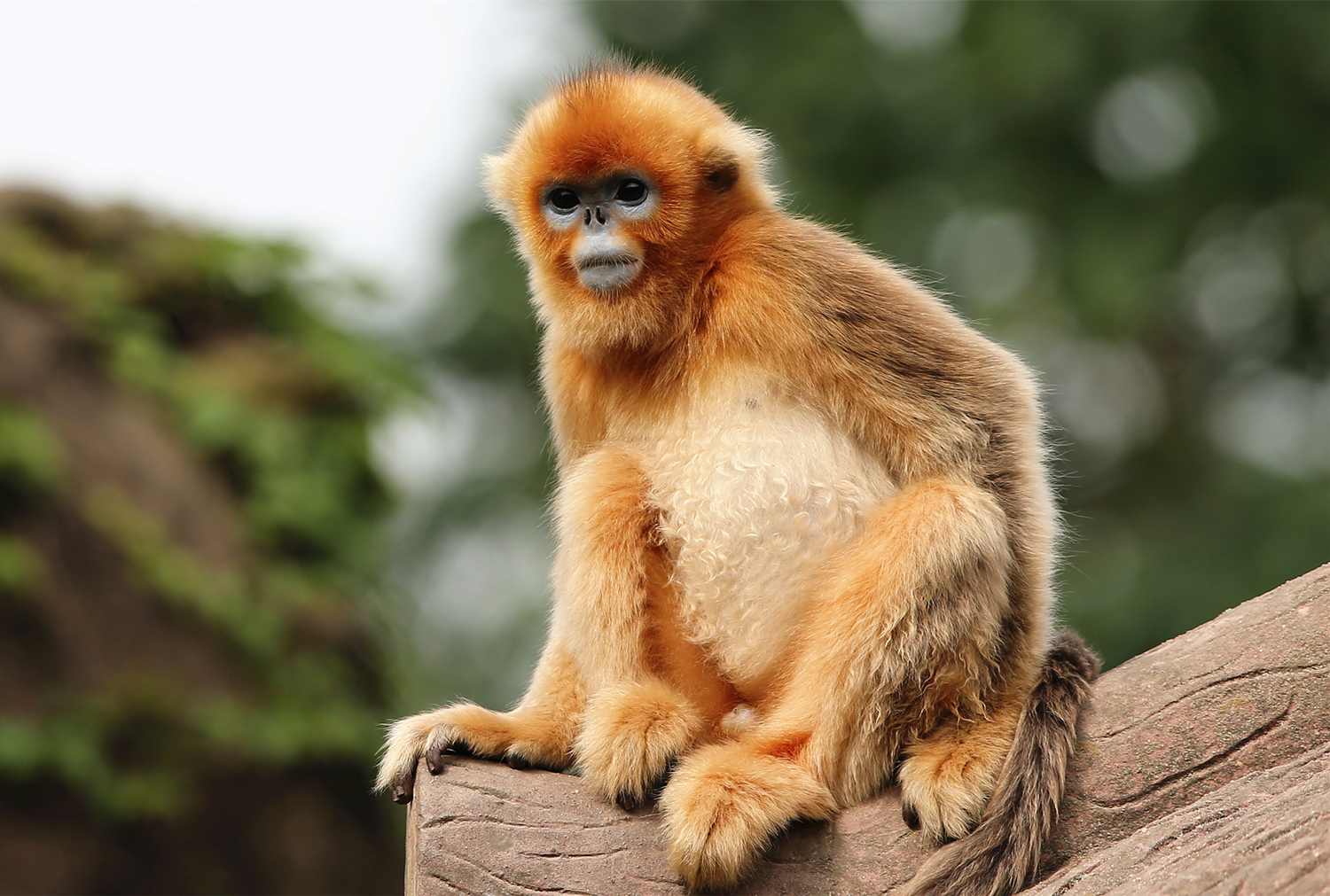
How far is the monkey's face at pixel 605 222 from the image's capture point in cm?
409

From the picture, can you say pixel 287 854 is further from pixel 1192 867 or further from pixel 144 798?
pixel 1192 867

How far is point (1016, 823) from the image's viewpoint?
334cm

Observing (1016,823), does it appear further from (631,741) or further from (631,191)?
(631,191)

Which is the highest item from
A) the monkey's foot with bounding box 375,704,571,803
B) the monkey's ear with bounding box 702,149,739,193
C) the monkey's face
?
the monkey's ear with bounding box 702,149,739,193

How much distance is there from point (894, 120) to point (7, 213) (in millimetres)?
8769

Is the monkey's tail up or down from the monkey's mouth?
down

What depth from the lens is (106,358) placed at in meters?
8.70

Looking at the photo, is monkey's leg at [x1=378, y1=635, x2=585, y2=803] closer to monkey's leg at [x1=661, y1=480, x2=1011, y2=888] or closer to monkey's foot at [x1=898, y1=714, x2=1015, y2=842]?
monkey's leg at [x1=661, y1=480, x2=1011, y2=888]

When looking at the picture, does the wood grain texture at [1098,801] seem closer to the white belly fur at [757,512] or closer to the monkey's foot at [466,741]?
the monkey's foot at [466,741]

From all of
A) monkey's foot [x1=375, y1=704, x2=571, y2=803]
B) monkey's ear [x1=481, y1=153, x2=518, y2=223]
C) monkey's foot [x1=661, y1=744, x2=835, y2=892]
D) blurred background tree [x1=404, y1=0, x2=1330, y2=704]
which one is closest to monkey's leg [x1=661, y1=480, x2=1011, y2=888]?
monkey's foot [x1=661, y1=744, x2=835, y2=892]

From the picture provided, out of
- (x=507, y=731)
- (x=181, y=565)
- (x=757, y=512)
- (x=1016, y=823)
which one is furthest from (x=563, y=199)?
(x=181, y=565)

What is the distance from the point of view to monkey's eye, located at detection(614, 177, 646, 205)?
4168 mm

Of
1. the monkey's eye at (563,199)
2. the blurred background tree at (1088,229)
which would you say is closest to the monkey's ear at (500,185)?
the monkey's eye at (563,199)

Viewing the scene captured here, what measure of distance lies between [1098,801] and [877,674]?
67cm
